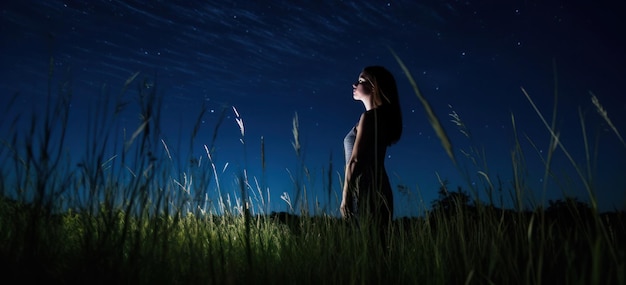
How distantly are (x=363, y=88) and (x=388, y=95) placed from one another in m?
0.23

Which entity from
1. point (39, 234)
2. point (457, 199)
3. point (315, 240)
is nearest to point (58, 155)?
point (39, 234)

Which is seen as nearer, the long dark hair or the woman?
the woman

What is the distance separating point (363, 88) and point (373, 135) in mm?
532

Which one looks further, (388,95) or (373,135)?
(388,95)

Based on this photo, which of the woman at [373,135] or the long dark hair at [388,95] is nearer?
the woman at [373,135]

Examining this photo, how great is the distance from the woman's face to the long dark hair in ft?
0.21

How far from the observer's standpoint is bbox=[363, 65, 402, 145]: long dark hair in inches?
146

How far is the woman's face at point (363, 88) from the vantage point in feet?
12.6

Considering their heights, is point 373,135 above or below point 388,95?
below

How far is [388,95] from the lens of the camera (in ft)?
12.3

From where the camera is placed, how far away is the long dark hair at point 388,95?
372cm

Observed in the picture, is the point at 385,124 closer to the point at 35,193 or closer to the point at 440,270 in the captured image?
the point at 440,270

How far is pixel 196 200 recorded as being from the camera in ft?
6.15

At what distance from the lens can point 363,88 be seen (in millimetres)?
3867
